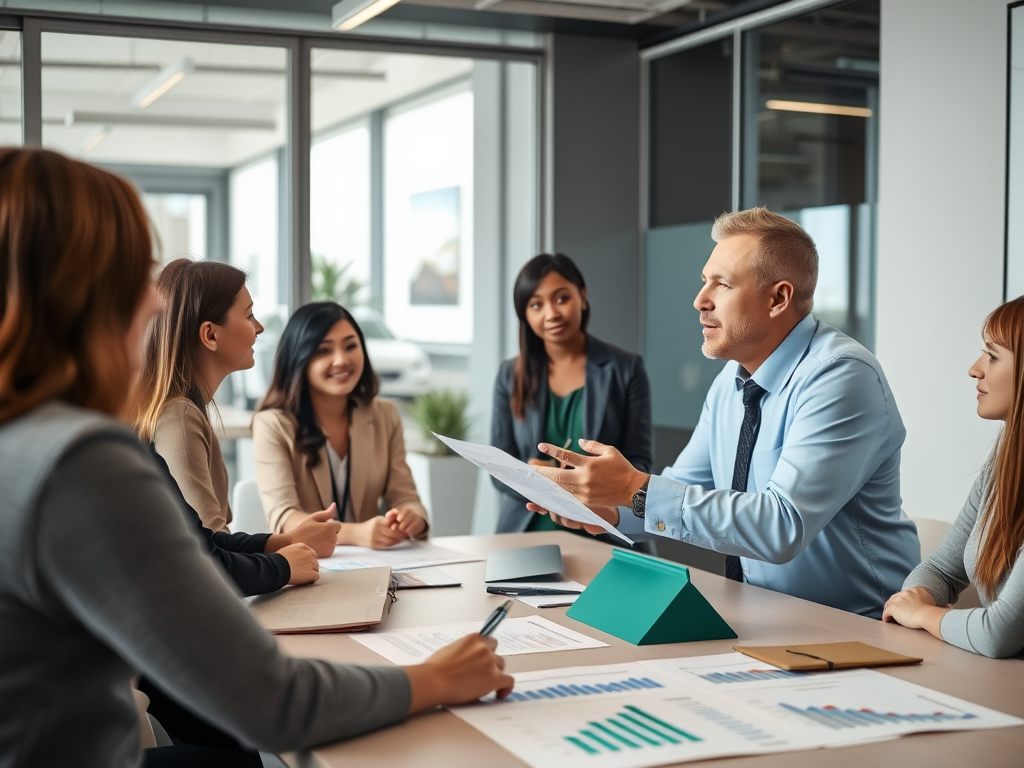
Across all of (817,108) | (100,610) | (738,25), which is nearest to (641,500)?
(100,610)

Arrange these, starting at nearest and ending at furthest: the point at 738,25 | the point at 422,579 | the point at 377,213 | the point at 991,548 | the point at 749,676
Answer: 1. the point at 749,676
2. the point at 991,548
3. the point at 422,579
4. the point at 738,25
5. the point at 377,213

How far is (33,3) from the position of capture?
178 inches

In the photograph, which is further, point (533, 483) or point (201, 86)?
point (201, 86)

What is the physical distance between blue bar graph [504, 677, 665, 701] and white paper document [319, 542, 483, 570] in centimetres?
→ 99

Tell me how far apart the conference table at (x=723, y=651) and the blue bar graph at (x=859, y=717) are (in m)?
0.04

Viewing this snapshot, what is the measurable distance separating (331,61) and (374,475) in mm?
2729

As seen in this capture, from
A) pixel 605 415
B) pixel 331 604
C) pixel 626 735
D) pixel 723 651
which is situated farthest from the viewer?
pixel 605 415

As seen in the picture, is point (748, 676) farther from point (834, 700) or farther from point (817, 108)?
point (817, 108)

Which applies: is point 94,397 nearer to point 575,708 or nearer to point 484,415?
point 575,708

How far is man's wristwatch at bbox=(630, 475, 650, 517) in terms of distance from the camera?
83.7 inches

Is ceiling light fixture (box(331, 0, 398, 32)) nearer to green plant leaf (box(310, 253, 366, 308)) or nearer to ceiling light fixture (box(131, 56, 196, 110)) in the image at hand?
ceiling light fixture (box(131, 56, 196, 110))

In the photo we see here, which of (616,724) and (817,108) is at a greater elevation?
(817,108)

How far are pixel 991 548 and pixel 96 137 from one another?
530 cm

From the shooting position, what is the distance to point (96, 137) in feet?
18.9
